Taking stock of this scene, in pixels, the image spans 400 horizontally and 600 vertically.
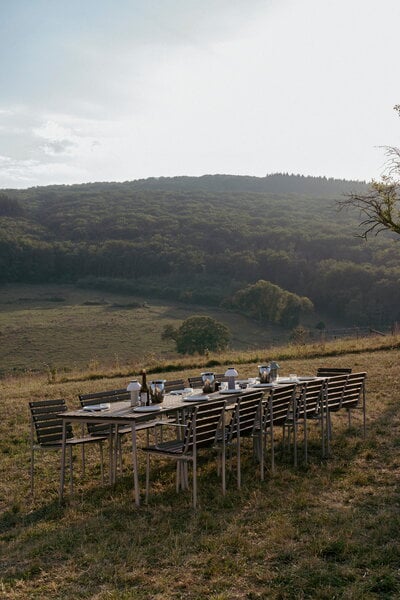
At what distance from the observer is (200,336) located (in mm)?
47469

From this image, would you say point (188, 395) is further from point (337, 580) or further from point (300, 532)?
point (337, 580)

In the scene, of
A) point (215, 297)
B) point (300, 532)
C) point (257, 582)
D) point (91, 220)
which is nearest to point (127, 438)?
point (300, 532)

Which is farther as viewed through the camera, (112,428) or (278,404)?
(278,404)

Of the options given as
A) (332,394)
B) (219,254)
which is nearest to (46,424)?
(332,394)

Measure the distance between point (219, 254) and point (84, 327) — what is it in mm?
28261

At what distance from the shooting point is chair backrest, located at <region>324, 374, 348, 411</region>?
8.76 meters

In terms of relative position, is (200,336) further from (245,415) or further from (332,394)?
(245,415)

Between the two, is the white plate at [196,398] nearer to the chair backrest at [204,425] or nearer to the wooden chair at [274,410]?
the chair backrest at [204,425]

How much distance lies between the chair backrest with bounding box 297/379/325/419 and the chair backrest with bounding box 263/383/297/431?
221 millimetres

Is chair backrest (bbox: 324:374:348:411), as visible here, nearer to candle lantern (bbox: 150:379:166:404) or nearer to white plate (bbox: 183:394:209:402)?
white plate (bbox: 183:394:209:402)

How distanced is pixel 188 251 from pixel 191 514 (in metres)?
75.5

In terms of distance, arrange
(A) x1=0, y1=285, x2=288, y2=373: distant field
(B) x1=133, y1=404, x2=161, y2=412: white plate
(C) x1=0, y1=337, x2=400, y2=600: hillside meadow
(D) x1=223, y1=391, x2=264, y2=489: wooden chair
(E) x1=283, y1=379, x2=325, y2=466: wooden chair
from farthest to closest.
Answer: (A) x1=0, y1=285, x2=288, y2=373: distant field
(E) x1=283, y1=379, x2=325, y2=466: wooden chair
(D) x1=223, y1=391, x2=264, y2=489: wooden chair
(B) x1=133, y1=404, x2=161, y2=412: white plate
(C) x1=0, y1=337, x2=400, y2=600: hillside meadow

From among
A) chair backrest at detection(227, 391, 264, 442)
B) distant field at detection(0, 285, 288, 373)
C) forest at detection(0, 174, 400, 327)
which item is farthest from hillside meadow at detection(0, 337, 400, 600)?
forest at detection(0, 174, 400, 327)

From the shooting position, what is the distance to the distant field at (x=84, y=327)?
47219 mm
